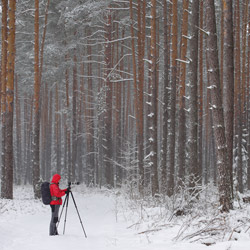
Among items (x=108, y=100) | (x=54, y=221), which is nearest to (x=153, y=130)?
(x=108, y=100)

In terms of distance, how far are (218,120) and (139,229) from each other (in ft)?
10.9

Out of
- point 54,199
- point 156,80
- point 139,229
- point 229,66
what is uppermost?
point 156,80

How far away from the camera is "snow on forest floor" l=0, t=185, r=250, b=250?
634 cm

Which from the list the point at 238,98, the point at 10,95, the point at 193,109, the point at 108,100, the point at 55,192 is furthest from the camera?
the point at 108,100

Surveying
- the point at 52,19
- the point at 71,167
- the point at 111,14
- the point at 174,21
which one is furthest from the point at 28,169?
the point at 174,21

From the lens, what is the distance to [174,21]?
1517 cm

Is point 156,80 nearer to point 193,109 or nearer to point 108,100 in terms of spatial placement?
point 108,100

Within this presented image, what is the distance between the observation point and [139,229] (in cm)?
862

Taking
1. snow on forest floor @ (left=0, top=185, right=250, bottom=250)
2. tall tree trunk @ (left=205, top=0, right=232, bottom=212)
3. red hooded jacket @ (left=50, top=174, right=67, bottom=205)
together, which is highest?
tall tree trunk @ (left=205, top=0, right=232, bottom=212)

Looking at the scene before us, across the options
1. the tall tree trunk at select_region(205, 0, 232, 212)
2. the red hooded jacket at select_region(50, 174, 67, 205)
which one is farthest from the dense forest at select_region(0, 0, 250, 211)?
the red hooded jacket at select_region(50, 174, 67, 205)

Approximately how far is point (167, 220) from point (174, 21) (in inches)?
373

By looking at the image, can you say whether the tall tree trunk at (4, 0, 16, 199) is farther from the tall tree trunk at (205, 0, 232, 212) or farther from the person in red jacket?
the tall tree trunk at (205, 0, 232, 212)

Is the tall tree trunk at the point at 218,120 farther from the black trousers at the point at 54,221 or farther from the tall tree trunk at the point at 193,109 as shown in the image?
the black trousers at the point at 54,221

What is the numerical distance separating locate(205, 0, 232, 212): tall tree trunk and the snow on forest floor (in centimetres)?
46
